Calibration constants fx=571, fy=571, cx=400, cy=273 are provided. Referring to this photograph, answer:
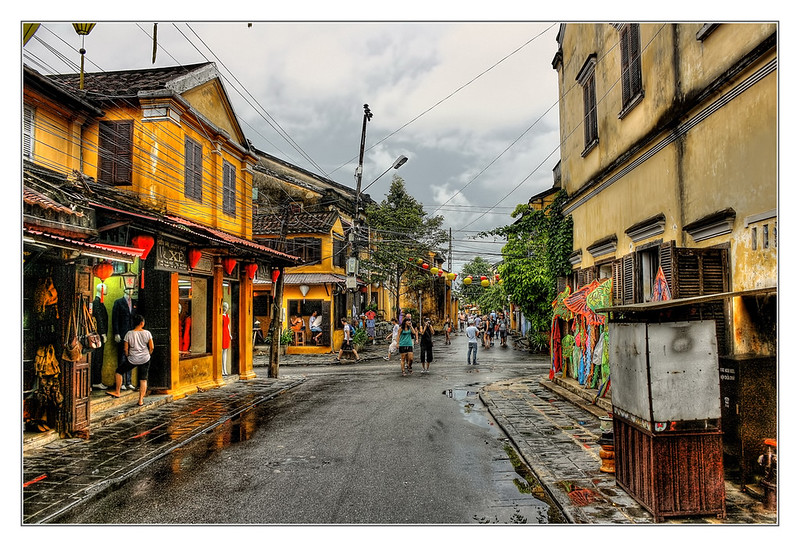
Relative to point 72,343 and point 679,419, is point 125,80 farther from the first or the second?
point 679,419

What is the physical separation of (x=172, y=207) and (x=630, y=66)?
1083 cm

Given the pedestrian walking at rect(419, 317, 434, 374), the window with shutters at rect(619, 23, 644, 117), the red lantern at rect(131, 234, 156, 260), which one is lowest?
the pedestrian walking at rect(419, 317, 434, 374)

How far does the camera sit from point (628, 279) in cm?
1057

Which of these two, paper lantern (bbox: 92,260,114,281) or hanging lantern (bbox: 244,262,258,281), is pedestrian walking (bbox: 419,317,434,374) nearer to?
hanging lantern (bbox: 244,262,258,281)

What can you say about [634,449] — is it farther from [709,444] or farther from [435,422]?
[435,422]

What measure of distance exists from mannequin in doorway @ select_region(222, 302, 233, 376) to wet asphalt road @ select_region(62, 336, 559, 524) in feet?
13.6

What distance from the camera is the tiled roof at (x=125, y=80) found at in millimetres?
13914

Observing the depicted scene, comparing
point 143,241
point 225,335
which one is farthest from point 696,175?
point 225,335

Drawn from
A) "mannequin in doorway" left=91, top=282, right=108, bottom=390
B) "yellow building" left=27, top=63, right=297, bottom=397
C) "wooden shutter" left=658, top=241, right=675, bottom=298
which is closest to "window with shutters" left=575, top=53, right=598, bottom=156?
"wooden shutter" left=658, top=241, right=675, bottom=298

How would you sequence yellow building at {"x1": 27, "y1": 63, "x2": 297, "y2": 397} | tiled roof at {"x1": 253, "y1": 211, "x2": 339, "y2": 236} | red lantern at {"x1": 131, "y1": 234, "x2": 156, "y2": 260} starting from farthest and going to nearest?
tiled roof at {"x1": 253, "y1": 211, "x2": 339, "y2": 236} → yellow building at {"x1": 27, "y1": 63, "x2": 297, "y2": 397} → red lantern at {"x1": 131, "y1": 234, "x2": 156, "y2": 260}

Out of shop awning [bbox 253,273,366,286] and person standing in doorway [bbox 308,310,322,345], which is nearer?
shop awning [bbox 253,273,366,286]

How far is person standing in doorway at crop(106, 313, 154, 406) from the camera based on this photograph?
11.8 m

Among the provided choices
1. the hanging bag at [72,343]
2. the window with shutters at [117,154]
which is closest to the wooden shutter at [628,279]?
the hanging bag at [72,343]

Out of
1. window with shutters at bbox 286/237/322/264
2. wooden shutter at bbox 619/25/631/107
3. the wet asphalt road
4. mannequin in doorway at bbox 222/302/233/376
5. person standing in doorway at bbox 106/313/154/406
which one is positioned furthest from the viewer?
window with shutters at bbox 286/237/322/264
